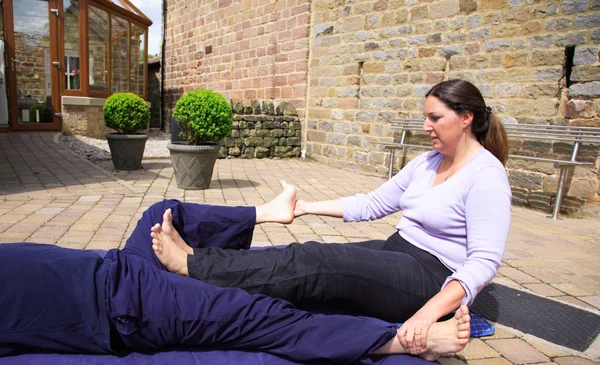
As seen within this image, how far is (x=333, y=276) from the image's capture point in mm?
1791

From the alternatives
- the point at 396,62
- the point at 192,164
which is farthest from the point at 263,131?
the point at 192,164

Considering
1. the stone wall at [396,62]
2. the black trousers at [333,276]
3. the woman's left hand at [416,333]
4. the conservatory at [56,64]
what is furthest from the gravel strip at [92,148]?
the woman's left hand at [416,333]

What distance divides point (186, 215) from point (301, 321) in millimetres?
814

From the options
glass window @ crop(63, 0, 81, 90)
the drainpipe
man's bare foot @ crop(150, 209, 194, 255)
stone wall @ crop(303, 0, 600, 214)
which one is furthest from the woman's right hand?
the drainpipe

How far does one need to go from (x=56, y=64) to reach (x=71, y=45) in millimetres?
547

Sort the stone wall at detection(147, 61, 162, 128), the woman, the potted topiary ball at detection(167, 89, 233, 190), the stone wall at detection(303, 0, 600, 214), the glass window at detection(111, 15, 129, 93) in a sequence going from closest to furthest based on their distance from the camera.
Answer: the woman
the stone wall at detection(303, 0, 600, 214)
the potted topiary ball at detection(167, 89, 233, 190)
the glass window at detection(111, 15, 129, 93)
the stone wall at detection(147, 61, 162, 128)

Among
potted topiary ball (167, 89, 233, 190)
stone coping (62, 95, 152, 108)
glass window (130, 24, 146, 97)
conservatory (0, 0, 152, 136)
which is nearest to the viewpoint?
potted topiary ball (167, 89, 233, 190)

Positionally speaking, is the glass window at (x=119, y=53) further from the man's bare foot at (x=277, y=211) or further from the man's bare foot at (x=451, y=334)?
the man's bare foot at (x=451, y=334)

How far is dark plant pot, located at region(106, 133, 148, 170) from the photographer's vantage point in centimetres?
630

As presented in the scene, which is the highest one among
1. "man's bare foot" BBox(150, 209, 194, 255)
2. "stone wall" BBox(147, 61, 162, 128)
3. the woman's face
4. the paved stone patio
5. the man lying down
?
"stone wall" BBox(147, 61, 162, 128)

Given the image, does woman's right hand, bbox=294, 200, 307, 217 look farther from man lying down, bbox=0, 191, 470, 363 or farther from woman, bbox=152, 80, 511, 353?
man lying down, bbox=0, 191, 470, 363

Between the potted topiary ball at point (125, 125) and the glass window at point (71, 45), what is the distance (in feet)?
13.8

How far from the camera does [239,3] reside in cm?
1109

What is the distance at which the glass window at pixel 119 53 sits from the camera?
10.9 meters
